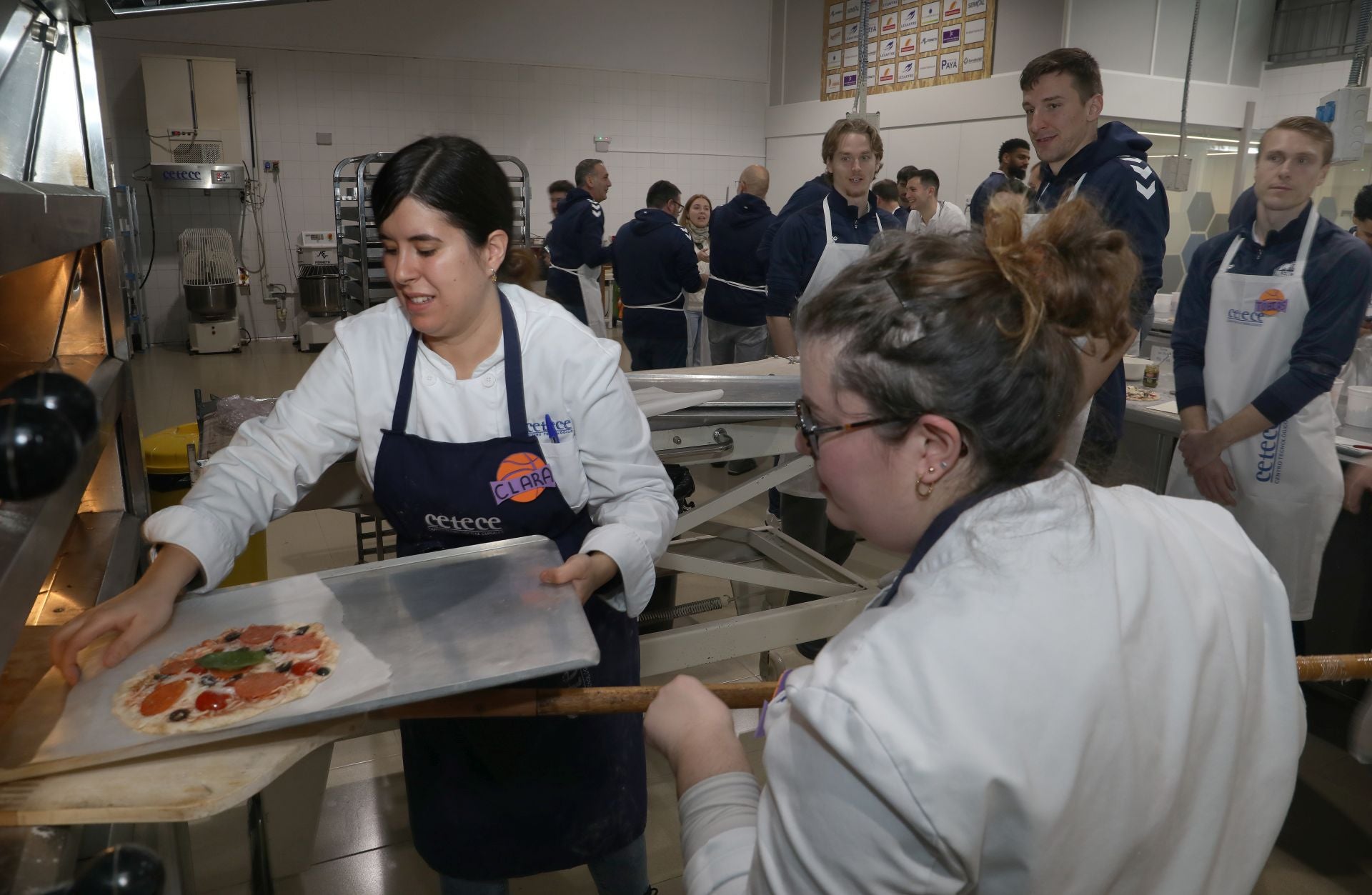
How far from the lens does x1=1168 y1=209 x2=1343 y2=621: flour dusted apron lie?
2.65m

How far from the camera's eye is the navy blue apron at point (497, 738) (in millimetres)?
1560

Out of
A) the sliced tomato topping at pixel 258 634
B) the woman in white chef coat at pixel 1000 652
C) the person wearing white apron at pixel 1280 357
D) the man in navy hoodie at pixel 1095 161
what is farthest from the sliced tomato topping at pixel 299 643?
the person wearing white apron at pixel 1280 357

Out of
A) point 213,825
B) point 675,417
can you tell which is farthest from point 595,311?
point 213,825

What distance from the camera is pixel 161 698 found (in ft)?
3.68

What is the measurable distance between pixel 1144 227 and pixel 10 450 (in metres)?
2.52

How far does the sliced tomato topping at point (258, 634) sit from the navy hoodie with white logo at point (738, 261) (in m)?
4.21

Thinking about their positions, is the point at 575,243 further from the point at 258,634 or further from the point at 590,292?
the point at 258,634

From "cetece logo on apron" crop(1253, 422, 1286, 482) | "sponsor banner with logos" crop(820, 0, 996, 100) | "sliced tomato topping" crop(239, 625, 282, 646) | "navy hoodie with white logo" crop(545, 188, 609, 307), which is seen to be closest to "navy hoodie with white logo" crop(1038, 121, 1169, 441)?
"cetece logo on apron" crop(1253, 422, 1286, 482)

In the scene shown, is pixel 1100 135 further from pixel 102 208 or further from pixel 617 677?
pixel 102 208

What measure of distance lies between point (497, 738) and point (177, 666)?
1.81ft

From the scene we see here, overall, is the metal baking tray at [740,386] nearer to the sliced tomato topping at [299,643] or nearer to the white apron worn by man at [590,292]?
the sliced tomato topping at [299,643]

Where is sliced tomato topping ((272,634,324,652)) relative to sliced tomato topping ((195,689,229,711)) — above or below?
above

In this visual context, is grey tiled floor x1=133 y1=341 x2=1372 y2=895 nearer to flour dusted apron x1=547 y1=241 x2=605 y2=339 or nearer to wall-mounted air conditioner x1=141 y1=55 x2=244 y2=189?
flour dusted apron x1=547 y1=241 x2=605 y2=339

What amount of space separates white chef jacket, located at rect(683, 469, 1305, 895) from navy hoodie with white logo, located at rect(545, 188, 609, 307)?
5.71 metres
